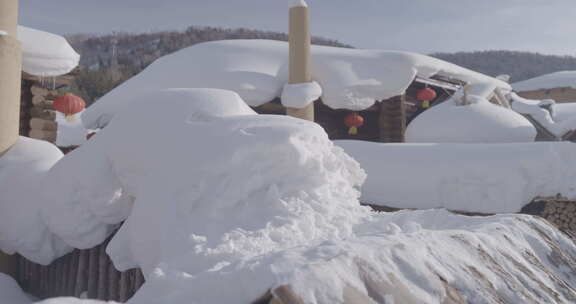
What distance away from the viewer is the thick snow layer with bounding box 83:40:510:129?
32.8ft

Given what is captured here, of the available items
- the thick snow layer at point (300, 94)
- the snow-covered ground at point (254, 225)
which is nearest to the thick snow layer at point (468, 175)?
the thick snow layer at point (300, 94)

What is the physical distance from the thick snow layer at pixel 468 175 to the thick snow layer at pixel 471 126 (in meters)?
1.73

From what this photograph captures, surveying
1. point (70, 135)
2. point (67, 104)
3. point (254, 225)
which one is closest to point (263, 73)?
point (67, 104)

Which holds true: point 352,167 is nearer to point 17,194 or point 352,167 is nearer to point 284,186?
point 284,186

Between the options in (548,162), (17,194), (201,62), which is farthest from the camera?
(201,62)

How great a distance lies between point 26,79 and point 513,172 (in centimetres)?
780

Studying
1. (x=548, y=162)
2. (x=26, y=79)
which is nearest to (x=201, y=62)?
(x=26, y=79)

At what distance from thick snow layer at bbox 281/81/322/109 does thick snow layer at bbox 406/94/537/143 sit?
8.51 ft

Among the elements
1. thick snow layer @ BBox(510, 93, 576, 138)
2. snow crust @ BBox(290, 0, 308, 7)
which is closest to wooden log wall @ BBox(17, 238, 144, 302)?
snow crust @ BBox(290, 0, 308, 7)

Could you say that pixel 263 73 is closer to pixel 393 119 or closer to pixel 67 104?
pixel 67 104

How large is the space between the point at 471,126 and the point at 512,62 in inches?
2535

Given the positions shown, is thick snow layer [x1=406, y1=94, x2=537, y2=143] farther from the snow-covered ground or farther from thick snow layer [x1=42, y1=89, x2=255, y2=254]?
thick snow layer [x1=42, y1=89, x2=255, y2=254]

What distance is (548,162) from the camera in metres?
7.31

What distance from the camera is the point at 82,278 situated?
4.17 metres
